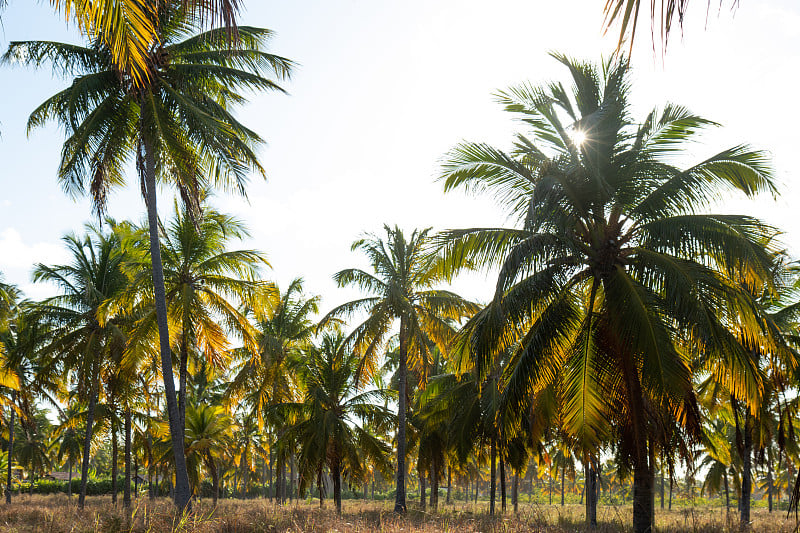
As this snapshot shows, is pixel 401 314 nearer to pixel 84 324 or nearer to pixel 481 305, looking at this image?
pixel 481 305

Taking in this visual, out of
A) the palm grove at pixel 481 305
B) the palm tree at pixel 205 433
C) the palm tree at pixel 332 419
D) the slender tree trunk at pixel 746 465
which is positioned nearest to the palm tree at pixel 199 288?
the palm grove at pixel 481 305

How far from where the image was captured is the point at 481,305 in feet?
73.3

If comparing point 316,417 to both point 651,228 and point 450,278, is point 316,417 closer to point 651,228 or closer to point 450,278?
point 450,278

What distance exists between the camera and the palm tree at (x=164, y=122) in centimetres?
1452

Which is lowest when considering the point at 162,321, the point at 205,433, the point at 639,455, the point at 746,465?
the point at 205,433

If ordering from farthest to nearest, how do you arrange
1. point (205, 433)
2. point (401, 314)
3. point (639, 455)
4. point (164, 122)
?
point (205, 433) → point (401, 314) → point (164, 122) → point (639, 455)

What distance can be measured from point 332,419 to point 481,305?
25.7 feet

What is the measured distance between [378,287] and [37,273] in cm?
1352

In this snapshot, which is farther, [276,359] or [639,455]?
→ [276,359]

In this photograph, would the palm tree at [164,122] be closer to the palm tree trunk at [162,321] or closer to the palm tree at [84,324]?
the palm tree trunk at [162,321]

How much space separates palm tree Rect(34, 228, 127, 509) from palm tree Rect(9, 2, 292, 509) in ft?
25.5

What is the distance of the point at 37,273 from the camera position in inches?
902

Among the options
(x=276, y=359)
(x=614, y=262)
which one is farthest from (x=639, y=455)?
(x=276, y=359)

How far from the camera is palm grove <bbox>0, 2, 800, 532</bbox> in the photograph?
10.1 m
